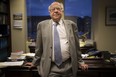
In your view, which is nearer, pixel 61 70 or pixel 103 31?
pixel 61 70

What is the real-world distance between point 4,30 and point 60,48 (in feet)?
→ 11.9

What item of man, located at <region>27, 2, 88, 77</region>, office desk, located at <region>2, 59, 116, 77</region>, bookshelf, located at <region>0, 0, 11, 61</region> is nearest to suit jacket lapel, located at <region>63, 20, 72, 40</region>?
man, located at <region>27, 2, 88, 77</region>

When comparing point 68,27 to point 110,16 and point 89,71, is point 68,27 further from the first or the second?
point 110,16

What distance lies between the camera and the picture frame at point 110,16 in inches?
214

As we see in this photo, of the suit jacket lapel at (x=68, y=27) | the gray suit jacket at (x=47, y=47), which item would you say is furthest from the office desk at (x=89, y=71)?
the suit jacket lapel at (x=68, y=27)

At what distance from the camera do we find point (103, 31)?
5488 mm

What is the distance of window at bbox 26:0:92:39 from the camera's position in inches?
229

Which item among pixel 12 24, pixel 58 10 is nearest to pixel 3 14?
pixel 12 24

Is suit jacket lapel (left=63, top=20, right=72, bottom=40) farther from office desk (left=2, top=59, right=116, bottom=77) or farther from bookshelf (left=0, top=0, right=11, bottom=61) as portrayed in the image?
bookshelf (left=0, top=0, right=11, bottom=61)

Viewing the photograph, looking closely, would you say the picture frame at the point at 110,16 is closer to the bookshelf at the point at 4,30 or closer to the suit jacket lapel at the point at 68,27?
the bookshelf at the point at 4,30

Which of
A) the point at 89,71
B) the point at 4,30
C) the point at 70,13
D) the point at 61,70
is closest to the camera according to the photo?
the point at 61,70

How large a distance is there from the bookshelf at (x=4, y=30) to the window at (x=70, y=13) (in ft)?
2.15

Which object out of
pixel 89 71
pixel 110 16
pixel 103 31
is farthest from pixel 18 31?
pixel 89 71

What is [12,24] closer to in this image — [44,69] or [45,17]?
[45,17]
